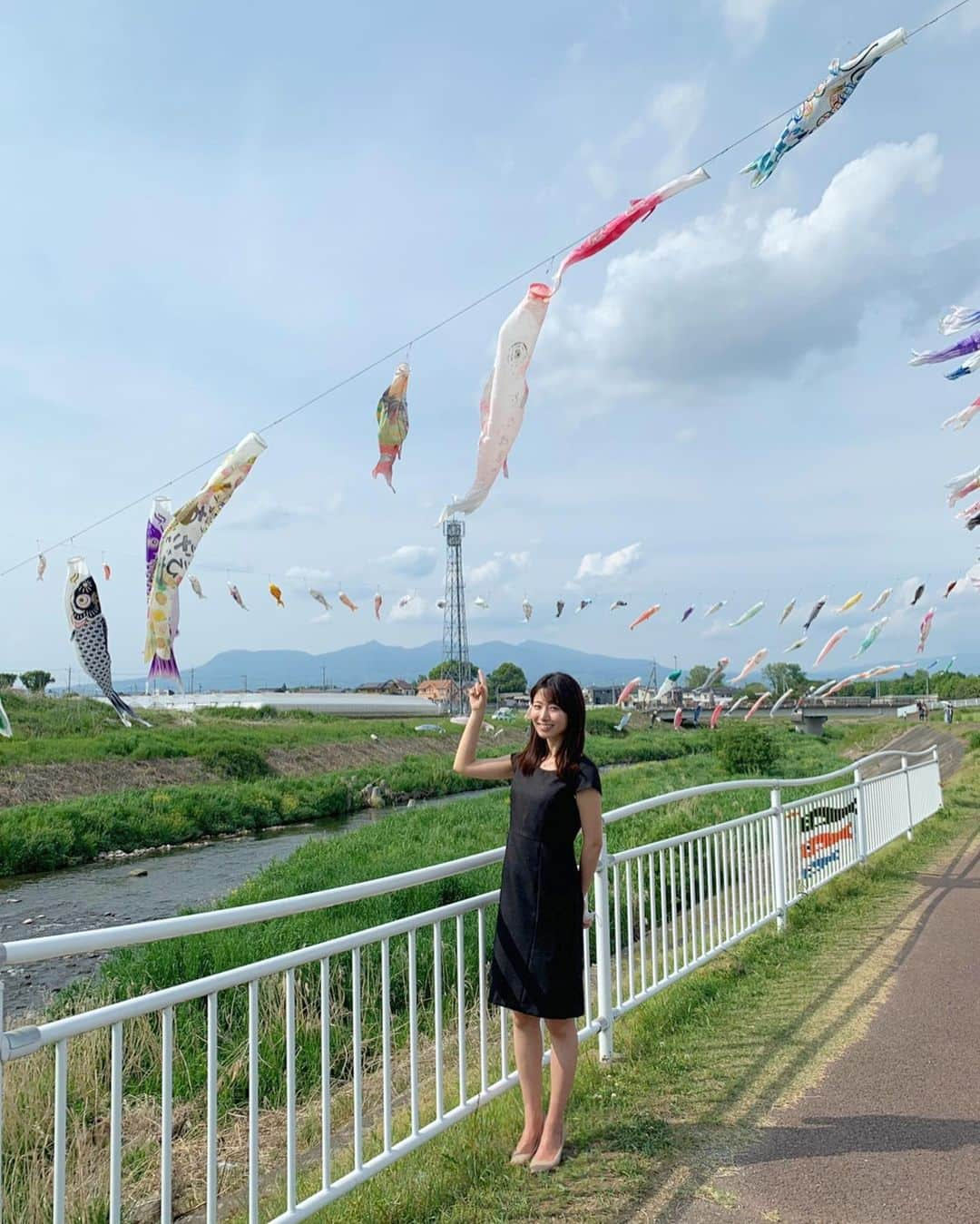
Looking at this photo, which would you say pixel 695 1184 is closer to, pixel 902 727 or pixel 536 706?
pixel 536 706

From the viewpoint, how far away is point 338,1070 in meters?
5.65

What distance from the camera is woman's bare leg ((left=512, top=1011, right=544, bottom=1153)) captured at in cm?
324

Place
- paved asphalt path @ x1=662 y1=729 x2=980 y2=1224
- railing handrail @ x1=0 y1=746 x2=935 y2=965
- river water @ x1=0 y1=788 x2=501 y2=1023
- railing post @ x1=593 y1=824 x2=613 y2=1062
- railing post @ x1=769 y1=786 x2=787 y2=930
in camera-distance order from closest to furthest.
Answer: railing handrail @ x1=0 y1=746 x2=935 y2=965, paved asphalt path @ x1=662 y1=729 x2=980 y2=1224, railing post @ x1=593 y1=824 x2=613 y2=1062, railing post @ x1=769 y1=786 x2=787 y2=930, river water @ x1=0 y1=788 x2=501 y2=1023

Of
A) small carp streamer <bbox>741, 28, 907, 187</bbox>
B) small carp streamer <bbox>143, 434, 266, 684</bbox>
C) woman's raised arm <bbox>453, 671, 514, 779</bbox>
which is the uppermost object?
small carp streamer <bbox>741, 28, 907, 187</bbox>

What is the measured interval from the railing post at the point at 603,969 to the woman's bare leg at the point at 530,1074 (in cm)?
91

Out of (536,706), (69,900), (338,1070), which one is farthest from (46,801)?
(536,706)

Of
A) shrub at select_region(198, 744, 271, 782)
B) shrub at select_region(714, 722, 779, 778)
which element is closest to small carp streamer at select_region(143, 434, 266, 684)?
shrub at select_region(198, 744, 271, 782)

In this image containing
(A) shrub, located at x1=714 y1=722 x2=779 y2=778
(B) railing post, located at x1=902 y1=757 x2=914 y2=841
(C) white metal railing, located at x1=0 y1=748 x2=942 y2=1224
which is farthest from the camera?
(A) shrub, located at x1=714 y1=722 x2=779 y2=778

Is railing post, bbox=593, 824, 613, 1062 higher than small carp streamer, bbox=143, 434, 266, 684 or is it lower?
lower

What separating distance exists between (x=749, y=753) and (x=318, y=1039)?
66.8 feet

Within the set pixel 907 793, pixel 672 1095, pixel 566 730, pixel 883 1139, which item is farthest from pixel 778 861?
pixel 907 793

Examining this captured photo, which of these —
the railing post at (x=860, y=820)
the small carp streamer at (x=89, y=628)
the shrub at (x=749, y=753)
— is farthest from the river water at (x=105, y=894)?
the shrub at (x=749, y=753)

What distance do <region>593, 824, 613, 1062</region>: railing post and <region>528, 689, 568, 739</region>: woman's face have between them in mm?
1011

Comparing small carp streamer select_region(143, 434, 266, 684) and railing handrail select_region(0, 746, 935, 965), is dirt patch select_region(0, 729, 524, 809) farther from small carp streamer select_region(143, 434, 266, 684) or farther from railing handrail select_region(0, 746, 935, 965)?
railing handrail select_region(0, 746, 935, 965)
